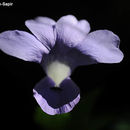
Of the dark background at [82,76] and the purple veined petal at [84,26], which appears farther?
the dark background at [82,76]

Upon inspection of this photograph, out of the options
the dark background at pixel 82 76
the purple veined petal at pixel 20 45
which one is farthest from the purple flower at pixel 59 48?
the dark background at pixel 82 76

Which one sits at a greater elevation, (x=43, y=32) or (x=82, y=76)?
(x=43, y=32)

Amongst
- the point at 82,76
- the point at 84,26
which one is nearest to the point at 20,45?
the point at 84,26

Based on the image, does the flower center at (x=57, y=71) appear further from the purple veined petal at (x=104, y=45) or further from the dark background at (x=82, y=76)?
the dark background at (x=82, y=76)

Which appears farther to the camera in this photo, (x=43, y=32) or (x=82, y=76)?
(x=82, y=76)

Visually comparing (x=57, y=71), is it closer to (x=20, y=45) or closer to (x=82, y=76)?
(x=20, y=45)

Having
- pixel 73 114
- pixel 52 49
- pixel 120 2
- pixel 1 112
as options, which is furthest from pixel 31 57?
pixel 120 2

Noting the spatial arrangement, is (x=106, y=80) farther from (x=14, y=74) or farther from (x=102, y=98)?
(x=14, y=74)
